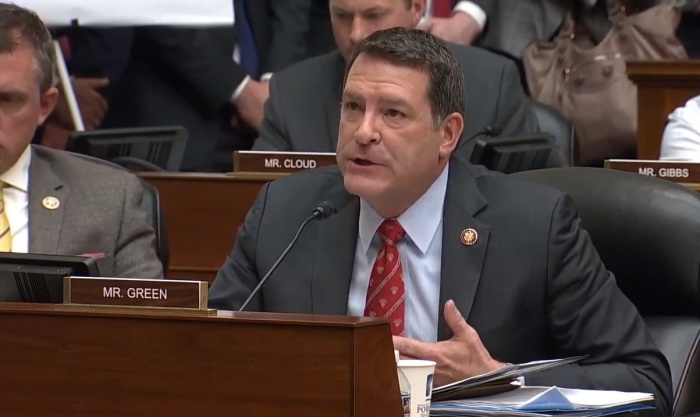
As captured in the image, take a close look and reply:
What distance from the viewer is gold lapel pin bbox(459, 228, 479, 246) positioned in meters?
2.98

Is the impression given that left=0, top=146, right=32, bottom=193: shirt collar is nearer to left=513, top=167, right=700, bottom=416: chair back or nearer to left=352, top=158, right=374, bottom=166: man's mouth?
left=352, top=158, right=374, bottom=166: man's mouth

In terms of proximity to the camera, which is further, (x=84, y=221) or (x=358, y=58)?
(x=84, y=221)

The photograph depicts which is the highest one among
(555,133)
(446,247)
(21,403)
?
(555,133)

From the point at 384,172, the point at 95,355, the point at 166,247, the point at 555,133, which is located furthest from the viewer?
the point at 555,133

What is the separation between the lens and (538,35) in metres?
6.17

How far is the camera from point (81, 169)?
3.62m

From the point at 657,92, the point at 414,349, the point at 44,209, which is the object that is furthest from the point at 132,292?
the point at 657,92

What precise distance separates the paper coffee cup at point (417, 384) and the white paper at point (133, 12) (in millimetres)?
4212

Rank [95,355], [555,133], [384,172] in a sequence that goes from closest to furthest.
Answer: [95,355], [384,172], [555,133]

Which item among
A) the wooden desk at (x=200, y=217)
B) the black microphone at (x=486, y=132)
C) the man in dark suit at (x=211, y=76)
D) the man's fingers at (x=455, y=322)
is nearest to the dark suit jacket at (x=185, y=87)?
the man in dark suit at (x=211, y=76)

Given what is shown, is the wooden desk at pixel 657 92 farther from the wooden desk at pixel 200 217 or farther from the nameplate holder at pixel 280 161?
the wooden desk at pixel 200 217

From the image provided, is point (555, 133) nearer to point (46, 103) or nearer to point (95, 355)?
point (46, 103)

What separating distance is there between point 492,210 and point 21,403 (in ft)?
4.09

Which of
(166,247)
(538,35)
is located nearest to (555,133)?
(538,35)
